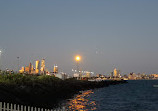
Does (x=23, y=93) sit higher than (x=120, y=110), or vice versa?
(x=23, y=93)

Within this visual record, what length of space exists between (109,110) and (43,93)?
49.3 ft

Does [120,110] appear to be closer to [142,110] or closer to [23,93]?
[142,110]

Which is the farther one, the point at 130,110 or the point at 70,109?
the point at 130,110

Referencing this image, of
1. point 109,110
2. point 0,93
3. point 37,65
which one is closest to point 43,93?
point 109,110

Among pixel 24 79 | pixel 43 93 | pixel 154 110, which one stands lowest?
pixel 154 110

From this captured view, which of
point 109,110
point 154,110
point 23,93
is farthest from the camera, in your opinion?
point 154,110

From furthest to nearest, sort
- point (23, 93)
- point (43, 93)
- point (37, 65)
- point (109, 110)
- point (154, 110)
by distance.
Answer: 1. point (37, 65)
2. point (43, 93)
3. point (154, 110)
4. point (109, 110)
5. point (23, 93)

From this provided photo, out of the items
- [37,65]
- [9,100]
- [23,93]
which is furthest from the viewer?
[37,65]

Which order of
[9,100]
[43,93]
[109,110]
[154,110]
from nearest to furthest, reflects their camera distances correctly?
[9,100]
[109,110]
[154,110]
[43,93]

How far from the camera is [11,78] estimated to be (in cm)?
3847

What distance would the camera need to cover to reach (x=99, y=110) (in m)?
33.0

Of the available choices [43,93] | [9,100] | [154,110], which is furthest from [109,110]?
[9,100]

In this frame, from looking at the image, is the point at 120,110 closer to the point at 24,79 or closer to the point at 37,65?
the point at 24,79

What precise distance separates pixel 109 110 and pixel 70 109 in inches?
300
